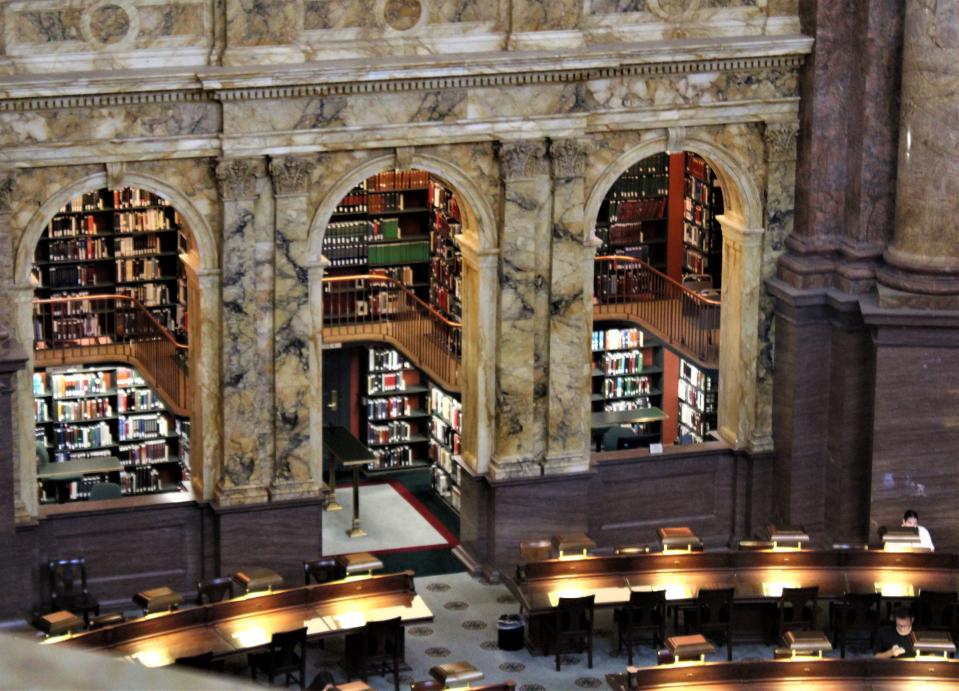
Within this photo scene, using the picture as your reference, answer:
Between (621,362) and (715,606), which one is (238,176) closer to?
(715,606)

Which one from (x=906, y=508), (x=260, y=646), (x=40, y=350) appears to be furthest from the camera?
(x=40, y=350)

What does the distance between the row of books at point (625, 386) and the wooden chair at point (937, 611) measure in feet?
22.0

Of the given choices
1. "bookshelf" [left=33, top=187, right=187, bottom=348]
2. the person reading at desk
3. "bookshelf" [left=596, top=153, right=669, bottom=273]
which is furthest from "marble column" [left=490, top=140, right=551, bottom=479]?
"bookshelf" [left=596, top=153, right=669, bottom=273]

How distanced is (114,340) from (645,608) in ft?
26.7

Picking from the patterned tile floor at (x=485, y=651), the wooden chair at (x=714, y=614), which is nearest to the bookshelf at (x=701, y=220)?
the patterned tile floor at (x=485, y=651)

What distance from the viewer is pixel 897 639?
13.8 metres

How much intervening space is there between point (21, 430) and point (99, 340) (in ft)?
18.2

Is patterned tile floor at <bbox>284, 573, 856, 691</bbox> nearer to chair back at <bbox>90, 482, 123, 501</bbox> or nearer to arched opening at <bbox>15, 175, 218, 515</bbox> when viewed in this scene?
arched opening at <bbox>15, 175, 218, 515</bbox>

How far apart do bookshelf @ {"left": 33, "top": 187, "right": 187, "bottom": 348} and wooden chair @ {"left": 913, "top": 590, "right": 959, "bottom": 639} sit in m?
10.2

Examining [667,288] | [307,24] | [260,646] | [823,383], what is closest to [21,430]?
[260,646]

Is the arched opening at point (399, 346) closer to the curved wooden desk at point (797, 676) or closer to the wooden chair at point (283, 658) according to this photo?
the wooden chair at point (283, 658)

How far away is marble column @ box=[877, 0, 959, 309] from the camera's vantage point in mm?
15273

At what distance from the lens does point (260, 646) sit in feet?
44.0

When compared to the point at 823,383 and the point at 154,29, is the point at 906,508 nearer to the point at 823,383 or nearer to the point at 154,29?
the point at 823,383
